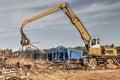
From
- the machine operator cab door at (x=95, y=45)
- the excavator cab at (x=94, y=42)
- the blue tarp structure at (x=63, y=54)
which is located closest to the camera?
the machine operator cab door at (x=95, y=45)

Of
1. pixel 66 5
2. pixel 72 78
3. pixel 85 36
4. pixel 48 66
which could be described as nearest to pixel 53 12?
pixel 66 5

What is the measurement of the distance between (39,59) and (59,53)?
11.2 ft

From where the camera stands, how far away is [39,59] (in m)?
44.4

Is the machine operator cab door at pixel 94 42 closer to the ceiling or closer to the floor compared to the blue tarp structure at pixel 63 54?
closer to the ceiling

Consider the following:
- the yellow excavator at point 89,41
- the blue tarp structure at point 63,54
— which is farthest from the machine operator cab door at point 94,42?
the blue tarp structure at point 63,54

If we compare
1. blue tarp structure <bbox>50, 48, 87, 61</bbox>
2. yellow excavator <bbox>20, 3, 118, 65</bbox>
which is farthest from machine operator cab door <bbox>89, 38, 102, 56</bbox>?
blue tarp structure <bbox>50, 48, 87, 61</bbox>

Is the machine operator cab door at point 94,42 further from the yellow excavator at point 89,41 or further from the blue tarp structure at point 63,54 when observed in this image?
the blue tarp structure at point 63,54

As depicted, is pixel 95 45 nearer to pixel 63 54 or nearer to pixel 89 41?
pixel 89 41

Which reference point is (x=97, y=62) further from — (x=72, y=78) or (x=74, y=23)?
(x=72, y=78)

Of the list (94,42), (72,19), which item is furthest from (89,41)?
(72,19)

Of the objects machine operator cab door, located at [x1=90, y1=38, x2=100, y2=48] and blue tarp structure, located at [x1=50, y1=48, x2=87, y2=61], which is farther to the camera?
blue tarp structure, located at [x1=50, y1=48, x2=87, y2=61]

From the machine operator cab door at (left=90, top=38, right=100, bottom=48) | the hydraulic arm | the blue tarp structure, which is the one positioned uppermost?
the hydraulic arm

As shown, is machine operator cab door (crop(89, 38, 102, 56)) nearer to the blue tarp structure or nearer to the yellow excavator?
the yellow excavator

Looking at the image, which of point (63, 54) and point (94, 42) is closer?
point (94, 42)
